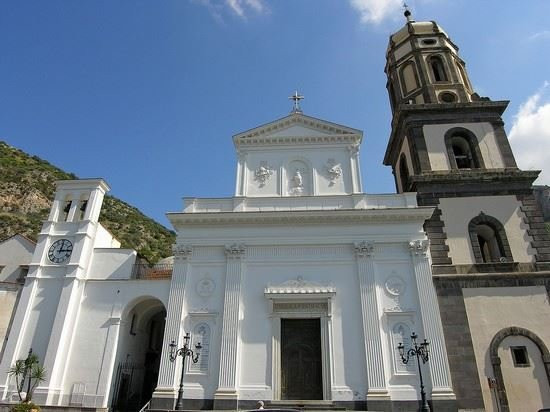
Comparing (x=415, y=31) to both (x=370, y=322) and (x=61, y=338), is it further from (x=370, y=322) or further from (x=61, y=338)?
(x=61, y=338)

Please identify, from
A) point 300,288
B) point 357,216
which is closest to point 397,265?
point 357,216

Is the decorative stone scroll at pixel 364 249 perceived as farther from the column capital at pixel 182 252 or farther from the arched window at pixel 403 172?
the column capital at pixel 182 252

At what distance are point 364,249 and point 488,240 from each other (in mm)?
7505

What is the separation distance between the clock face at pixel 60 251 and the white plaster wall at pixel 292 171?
34.1 ft

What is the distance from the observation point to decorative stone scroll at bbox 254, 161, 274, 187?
73.7 feet

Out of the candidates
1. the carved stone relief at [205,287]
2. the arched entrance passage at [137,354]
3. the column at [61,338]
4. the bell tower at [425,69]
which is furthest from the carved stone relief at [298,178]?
the column at [61,338]

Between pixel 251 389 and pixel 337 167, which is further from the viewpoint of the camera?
pixel 337 167

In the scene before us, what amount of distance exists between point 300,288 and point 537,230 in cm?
1290

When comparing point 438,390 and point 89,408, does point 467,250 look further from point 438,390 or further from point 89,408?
point 89,408

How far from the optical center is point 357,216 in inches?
790

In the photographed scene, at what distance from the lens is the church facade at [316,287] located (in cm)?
1711

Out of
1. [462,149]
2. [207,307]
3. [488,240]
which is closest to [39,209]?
[207,307]

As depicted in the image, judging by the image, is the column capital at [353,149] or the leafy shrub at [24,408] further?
the column capital at [353,149]

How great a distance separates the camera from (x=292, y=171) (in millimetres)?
22719
